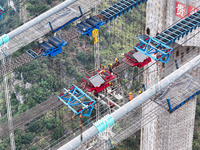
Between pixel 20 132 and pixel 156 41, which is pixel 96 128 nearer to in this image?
pixel 156 41

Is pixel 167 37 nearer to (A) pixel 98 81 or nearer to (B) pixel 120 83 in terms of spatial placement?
(B) pixel 120 83

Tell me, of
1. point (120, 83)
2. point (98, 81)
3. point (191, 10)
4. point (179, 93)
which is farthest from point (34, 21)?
point (179, 93)

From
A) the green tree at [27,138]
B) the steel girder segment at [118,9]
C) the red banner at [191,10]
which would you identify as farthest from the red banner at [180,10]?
the green tree at [27,138]

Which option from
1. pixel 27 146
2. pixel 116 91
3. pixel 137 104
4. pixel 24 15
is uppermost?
pixel 137 104

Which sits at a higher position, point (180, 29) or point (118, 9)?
point (180, 29)

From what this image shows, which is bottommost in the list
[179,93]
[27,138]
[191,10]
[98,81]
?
[27,138]

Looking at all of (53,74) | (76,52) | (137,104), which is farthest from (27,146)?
(137,104)

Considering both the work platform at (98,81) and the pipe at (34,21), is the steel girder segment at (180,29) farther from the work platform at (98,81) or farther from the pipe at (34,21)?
the pipe at (34,21)

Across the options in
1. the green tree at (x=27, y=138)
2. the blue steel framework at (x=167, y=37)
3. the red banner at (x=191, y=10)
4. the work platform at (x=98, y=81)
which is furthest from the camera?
the green tree at (x=27, y=138)
